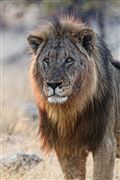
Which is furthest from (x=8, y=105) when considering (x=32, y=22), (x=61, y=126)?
(x=61, y=126)

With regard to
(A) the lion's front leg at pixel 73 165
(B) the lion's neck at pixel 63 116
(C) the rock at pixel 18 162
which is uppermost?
(B) the lion's neck at pixel 63 116

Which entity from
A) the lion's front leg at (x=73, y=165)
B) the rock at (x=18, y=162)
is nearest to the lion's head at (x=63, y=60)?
the lion's front leg at (x=73, y=165)

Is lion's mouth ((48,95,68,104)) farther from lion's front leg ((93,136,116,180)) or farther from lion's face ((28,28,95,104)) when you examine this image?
lion's front leg ((93,136,116,180))

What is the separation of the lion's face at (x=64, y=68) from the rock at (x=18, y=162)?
10.2ft

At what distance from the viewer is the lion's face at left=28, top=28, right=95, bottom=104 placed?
22.1ft

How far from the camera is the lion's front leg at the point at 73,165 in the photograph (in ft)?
24.6

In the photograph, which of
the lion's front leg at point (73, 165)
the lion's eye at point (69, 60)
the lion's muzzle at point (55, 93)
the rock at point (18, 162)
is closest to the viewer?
the lion's muzzle at point (55, 93)

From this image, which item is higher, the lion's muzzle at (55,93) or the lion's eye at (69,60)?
the lion's eye at (69,60)

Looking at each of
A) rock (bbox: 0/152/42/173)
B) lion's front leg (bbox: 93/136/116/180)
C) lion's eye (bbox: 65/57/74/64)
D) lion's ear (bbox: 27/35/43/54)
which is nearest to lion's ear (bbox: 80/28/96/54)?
lion's eye (bbox: 65/57/74/64)

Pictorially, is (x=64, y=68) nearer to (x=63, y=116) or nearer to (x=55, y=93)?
(x=55, y=93)

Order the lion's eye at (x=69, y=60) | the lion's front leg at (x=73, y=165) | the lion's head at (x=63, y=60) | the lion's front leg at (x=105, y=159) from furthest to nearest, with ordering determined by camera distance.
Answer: the lion's front leg at (x=73, y=165) < the lion's front leg at (x=105, y=159) < the lion's eye at (x=69, y=60) < the lion's head at (x=63, y=60)

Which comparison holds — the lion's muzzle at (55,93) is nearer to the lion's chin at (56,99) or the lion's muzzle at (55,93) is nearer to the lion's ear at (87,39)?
the lion's chin at (56,99)

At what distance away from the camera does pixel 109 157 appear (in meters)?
7.27

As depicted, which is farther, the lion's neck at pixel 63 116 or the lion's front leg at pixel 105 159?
the lion's front leg at pixel 105 159
